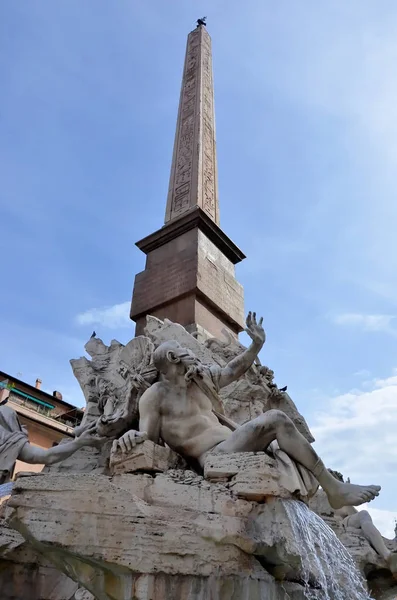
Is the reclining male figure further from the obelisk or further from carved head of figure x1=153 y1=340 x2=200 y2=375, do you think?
the obelisk

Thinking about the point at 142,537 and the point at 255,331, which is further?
the point at 255,331

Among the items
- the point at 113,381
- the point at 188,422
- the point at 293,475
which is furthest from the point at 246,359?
the point at 113,381

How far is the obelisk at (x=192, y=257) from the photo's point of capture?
6.72m

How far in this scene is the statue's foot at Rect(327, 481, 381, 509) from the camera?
11.9 feet

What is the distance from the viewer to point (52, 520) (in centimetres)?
289

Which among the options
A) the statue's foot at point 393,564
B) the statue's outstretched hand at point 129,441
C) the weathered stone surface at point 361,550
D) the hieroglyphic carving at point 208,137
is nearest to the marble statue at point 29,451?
the statue's outstretched hand at point 129,441

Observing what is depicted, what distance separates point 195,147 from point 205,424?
6.50 meters

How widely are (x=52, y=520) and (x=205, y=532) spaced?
0.84 metres

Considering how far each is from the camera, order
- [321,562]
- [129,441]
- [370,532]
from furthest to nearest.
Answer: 1. [370,532]
2. [129,441]
3. [321,562]

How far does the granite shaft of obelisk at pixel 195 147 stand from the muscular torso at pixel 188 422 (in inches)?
180

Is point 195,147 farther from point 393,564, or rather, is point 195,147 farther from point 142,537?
point 142,537

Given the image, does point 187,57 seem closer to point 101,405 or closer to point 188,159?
point 188,159

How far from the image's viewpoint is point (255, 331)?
4.45 m

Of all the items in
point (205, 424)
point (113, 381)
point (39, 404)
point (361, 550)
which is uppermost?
point (39, 404)
